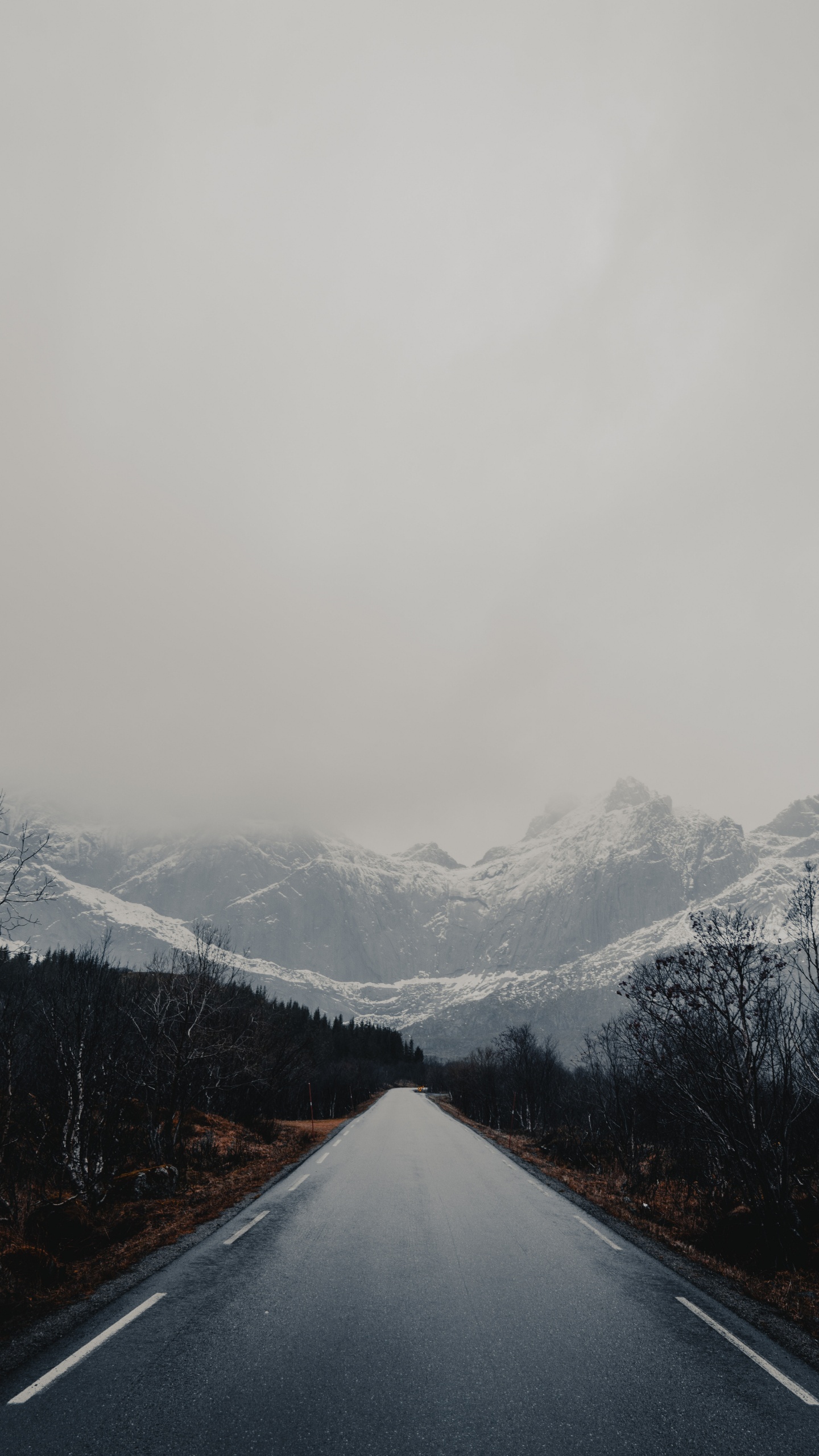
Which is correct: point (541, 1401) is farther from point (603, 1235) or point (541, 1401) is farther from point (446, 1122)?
point (446, 1122)

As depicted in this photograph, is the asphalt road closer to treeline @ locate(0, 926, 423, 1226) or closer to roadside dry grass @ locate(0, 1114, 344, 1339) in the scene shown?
roadside dry grass @ locate(0, 1114, 344, 1339)

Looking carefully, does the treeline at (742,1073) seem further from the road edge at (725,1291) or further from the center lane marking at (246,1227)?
the center lane marking at (246,1227)

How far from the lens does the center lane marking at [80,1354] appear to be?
5316 mm

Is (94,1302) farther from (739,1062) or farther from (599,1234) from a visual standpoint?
(739,1062)

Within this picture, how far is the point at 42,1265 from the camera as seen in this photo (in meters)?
8.54

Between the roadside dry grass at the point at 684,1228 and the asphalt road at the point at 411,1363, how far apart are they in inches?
39.5

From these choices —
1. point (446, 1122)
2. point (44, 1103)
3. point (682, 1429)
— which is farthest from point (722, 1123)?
point (446, 1122)

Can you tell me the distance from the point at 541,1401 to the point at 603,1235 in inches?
293

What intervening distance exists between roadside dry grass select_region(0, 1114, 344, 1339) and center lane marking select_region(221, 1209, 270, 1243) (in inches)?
31.6

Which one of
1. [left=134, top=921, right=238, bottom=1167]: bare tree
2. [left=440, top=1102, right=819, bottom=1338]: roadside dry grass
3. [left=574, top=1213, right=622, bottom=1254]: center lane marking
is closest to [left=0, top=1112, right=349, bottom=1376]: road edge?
[left=134, top=921, right=238, bottom=1167]: bare tree

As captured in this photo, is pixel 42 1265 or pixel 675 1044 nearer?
pixel 42 1265

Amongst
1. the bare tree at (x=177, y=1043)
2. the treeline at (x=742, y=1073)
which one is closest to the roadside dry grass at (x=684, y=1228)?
the treeline at (x=742, y=1073)

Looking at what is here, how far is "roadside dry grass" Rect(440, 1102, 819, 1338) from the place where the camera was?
8.66 m

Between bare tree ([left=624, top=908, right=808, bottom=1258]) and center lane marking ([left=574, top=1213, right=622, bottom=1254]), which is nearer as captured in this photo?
center lane marking ([left=574, top=1213, right=622, bottom=1254])
